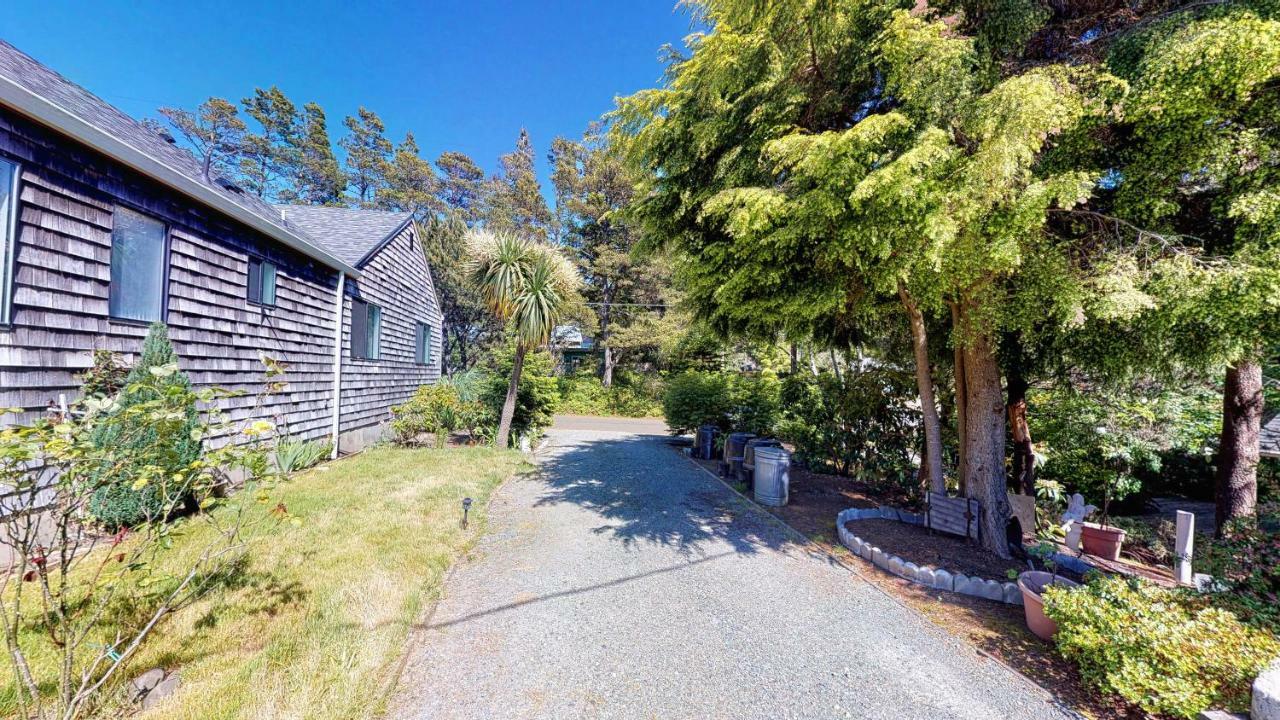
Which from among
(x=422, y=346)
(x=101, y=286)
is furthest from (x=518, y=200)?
(x=101, y=286)

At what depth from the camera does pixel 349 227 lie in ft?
35.3

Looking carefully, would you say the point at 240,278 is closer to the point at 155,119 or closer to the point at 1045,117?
the point at 1045,117

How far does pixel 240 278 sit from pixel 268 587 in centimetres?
480

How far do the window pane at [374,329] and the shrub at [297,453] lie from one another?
2704 millimetres

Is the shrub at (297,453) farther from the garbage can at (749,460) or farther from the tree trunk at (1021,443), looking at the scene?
the tree trunk at (1021,443)

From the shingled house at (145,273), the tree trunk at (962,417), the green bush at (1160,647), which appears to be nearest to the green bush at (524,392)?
the shingled house at (145,273)

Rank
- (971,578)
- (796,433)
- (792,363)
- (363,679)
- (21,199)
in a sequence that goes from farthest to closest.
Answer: (792,363) < (796,433) < (971,578) < (21,199) < (363,679)

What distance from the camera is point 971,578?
13.1ft

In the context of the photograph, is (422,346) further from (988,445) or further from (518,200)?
(518,200)

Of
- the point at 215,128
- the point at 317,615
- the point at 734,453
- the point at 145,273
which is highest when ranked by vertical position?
the point at 215,128

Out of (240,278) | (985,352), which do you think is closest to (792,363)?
(985,352)

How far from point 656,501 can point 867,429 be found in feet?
13.7

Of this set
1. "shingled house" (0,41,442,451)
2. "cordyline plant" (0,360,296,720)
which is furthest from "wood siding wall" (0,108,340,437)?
"cordyline plant" (0,360,296,720)

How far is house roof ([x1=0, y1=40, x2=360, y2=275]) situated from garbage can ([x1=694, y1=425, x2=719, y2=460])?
824cm
